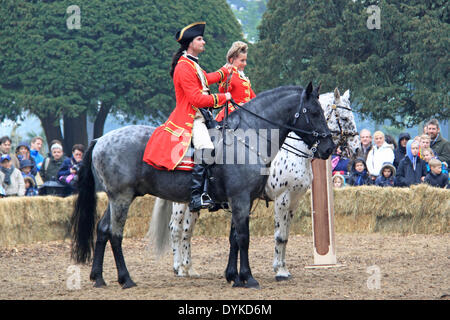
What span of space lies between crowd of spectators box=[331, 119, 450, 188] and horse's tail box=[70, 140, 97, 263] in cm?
645

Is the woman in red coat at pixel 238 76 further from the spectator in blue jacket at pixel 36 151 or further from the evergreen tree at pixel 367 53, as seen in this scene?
the evergreen tree at pixel 367 53

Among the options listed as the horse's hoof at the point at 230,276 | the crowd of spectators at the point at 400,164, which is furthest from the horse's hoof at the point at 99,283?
the crowd of spectators at the point at 400,164

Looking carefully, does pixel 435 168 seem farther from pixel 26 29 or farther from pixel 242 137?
pixel 26 29

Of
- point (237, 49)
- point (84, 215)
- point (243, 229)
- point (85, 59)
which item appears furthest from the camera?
point (85, 59)

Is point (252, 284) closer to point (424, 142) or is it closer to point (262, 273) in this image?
point (262, 273)

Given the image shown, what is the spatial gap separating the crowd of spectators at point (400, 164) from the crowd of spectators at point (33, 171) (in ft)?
17.4

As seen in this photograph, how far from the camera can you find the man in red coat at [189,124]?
29.1 ft

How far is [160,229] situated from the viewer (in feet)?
35.6

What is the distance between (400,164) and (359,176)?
864mm

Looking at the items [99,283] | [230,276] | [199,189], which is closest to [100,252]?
[99,283]

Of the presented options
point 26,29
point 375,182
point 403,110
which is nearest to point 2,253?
point 375,182

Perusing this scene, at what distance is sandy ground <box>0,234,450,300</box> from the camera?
844 cm

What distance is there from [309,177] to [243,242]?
5.49 ft

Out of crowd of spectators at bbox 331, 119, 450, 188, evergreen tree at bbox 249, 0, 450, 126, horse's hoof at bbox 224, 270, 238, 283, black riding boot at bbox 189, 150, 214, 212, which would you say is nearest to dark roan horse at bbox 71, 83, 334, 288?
black riding boot at bbox 189, 150, 214, 212
